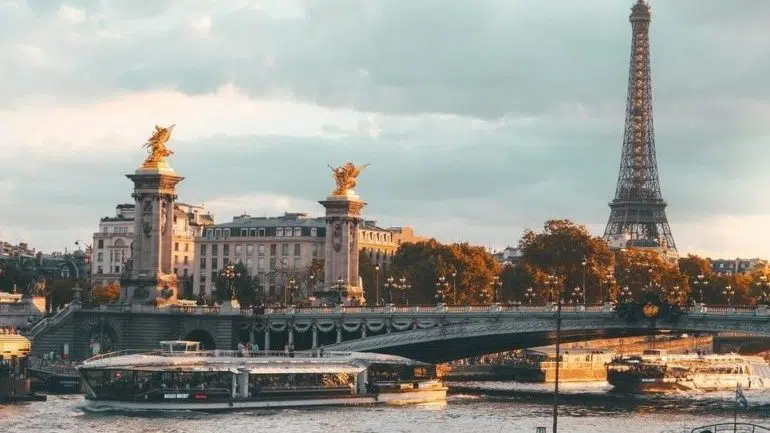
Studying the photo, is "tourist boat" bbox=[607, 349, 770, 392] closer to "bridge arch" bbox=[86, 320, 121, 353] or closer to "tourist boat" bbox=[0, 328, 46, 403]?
"bridge arch" bbox=[86, 320, 121, 353]

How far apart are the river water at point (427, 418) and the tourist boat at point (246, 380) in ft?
7.05

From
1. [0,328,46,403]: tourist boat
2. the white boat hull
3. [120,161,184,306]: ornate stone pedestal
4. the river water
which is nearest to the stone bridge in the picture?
[120,161,184,306]: ornate stone pedestal

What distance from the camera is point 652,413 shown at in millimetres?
123938

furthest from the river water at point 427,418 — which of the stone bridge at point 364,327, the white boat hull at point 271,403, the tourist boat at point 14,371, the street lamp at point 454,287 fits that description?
the street lamp at point 454,287

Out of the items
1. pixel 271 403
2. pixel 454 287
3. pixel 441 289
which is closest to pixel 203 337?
pixel 271 403

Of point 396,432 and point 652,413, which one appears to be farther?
point 652,413

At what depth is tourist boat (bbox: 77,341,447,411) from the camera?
119 meters

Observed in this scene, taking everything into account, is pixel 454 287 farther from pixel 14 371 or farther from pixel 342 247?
pixel 14 371

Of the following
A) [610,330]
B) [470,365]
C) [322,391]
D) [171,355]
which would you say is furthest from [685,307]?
[470,365]

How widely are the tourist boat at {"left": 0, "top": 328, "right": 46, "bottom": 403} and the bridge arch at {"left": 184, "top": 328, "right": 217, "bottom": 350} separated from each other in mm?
26613

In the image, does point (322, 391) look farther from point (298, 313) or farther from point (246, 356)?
point (298, 313)

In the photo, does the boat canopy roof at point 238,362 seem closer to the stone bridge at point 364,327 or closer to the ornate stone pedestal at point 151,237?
the stone bridge at point 364,327

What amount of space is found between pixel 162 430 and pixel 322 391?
2223cm

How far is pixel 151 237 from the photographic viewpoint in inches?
6220
